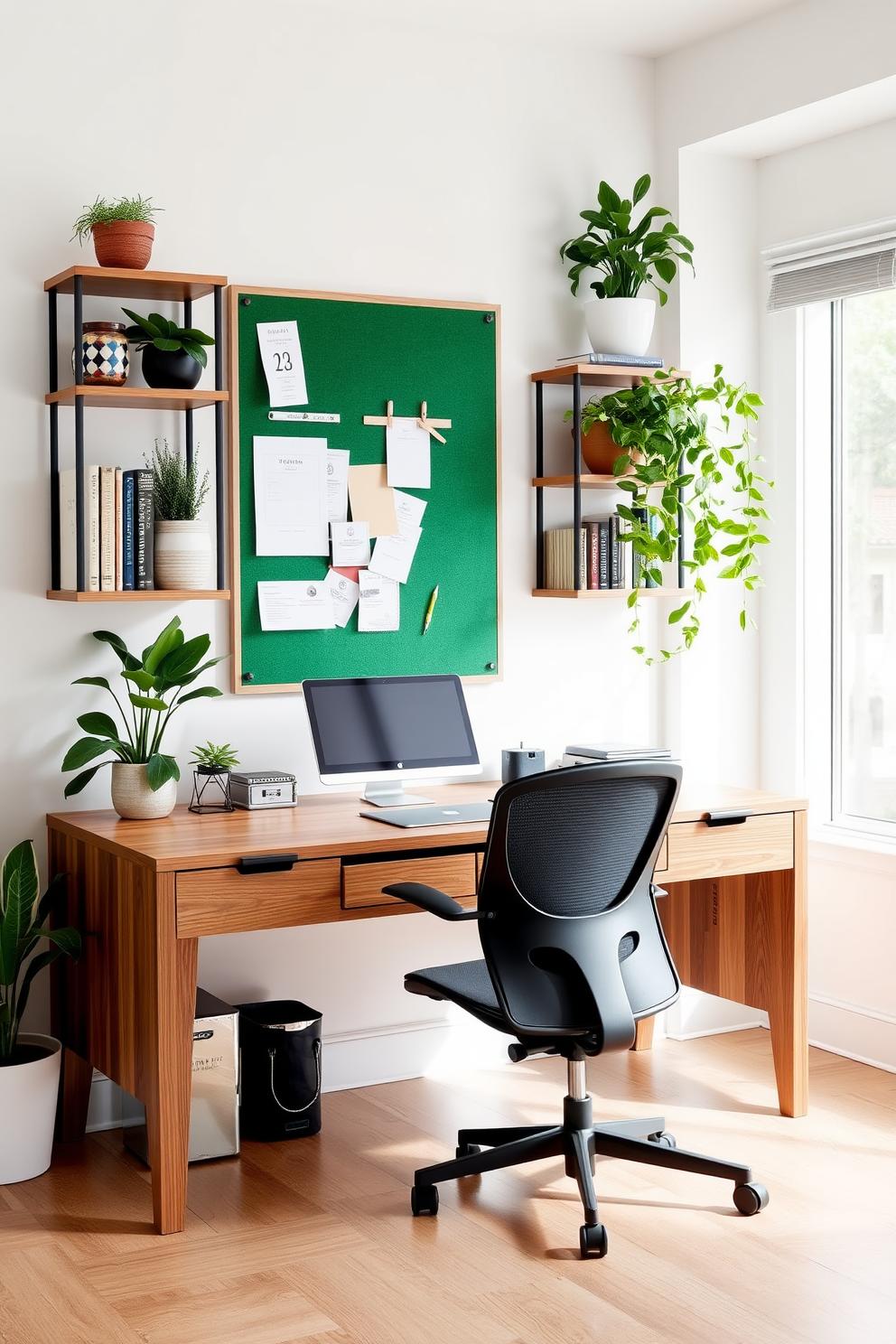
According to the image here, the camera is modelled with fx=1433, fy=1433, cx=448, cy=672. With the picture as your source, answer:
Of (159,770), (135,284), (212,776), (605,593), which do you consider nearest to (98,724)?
(159,770)

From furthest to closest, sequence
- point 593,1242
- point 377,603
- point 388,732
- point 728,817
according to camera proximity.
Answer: point 377,603 → point 388,732 → point 728,817 → point 593,1242

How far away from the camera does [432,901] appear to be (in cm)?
281

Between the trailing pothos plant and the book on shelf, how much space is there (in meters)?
0.04

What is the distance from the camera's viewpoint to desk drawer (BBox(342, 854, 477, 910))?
301 centimetres

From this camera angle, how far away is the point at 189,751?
358 centimetres

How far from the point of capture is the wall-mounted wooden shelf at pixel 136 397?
3197 mm

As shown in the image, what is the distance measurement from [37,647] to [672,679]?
1808 mm

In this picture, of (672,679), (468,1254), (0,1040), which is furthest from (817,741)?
(0,1040)

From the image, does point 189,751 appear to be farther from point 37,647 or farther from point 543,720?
point 543,720

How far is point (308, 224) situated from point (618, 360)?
0.88m

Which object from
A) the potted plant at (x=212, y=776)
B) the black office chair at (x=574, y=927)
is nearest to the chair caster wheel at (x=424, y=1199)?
the black office chair at (x=574, y=927)

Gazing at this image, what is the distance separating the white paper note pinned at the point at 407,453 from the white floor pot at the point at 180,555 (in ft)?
2.11

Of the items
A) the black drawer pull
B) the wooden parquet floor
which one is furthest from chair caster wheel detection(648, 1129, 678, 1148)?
the black drawer pull

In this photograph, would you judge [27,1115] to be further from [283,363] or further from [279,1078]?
[283,363]
